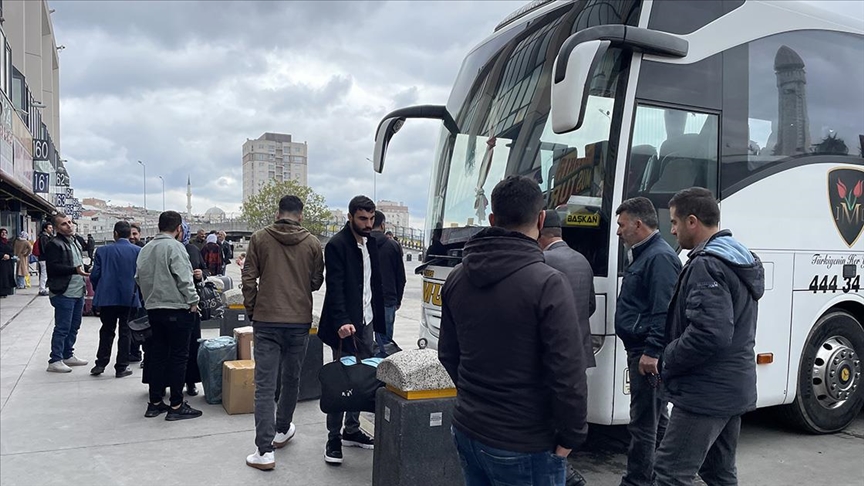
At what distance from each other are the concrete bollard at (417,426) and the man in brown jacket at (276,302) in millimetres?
1086

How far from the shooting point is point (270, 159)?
158875 mm

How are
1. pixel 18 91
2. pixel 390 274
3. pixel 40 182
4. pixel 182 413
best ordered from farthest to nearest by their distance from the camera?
pixel 40 182
pixel 18 91
pixel 390 274
pixel 182 413

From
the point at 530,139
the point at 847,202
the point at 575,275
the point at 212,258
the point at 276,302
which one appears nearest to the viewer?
the point at 575,275

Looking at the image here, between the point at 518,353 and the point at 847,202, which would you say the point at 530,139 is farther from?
the point at 847,202

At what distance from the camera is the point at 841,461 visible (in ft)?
16.9

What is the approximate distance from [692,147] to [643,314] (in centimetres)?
174

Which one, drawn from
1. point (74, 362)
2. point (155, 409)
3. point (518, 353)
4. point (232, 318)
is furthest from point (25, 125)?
point (518, 353)

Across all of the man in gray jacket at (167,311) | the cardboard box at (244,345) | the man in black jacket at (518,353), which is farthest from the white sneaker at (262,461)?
the man in black jacket at (518,353)

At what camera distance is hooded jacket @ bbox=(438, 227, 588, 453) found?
7.24 ft

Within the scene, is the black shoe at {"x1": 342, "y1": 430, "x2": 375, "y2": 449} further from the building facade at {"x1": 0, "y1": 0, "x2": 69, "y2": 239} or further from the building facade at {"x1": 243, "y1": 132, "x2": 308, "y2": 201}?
the building facade at {"x1": 243, "y1": 132, "x2": 308, "y2": 201}

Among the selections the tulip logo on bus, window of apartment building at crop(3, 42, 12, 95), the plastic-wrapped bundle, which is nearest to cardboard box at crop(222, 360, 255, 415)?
the plastic-wrapped bundle

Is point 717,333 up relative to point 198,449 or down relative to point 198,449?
up

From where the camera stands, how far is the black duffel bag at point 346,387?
14.6ft

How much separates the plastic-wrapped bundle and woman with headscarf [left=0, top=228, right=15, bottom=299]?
13.2 metres
